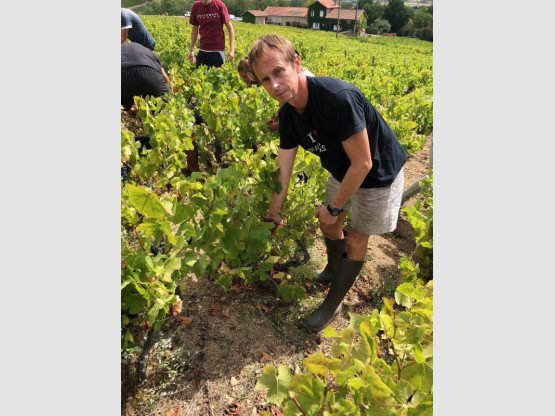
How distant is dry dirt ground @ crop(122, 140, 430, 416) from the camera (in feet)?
7.07

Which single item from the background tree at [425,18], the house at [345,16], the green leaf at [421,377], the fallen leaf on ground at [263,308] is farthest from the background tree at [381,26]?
the green leaf at [421,377]

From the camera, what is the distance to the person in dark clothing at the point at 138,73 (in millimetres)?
3607

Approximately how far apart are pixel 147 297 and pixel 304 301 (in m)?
1.69

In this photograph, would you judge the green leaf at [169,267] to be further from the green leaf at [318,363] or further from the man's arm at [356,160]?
the man's arm at [356,160]

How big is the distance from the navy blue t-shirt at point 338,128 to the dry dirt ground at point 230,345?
928mm

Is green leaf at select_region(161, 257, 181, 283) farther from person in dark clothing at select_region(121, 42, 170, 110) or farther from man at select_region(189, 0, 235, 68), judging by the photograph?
man at select_region(189, 0, 235, 68)

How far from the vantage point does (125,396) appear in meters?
2.04

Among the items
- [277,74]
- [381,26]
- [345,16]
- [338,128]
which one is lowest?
[338,128]

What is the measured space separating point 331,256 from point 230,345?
107 cm

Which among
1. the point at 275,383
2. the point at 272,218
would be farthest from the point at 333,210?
the point at 275,383

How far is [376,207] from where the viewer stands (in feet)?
7.52

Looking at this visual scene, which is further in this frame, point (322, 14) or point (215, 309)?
point (322, 14)

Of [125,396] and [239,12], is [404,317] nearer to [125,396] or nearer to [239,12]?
[125,396]

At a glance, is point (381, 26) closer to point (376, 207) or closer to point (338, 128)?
point (376, 207)
